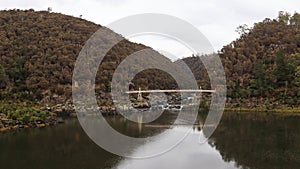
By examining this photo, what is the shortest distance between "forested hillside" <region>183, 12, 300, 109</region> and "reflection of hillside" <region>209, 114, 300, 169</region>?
8696 millimetres

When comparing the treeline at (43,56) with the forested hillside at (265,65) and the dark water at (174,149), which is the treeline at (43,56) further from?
the dark water at (174,149)

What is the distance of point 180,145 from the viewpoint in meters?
19.3

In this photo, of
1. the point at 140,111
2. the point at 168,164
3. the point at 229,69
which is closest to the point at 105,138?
the point at 168,164

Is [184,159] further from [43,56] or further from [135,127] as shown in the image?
[43,56]

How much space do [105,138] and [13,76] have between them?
2249 cm

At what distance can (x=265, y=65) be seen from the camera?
4075cm

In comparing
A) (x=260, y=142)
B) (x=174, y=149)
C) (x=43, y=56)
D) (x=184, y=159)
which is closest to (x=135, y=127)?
(x=174, y=149)

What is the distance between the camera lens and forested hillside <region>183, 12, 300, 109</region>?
1437 inches

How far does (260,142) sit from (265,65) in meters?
23.6

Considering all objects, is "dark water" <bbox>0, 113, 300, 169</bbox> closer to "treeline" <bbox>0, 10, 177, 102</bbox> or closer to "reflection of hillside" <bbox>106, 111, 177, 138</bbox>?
"reflection of hillside" <bbox>106, 111, 177, 138</bbox>

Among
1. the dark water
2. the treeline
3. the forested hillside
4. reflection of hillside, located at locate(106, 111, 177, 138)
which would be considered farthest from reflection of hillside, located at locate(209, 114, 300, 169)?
the treeline

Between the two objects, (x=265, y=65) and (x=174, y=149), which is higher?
(x=265, y=65)

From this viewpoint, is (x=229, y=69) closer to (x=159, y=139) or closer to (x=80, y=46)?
(x=80, y=46)

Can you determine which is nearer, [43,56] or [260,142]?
[260,142]
